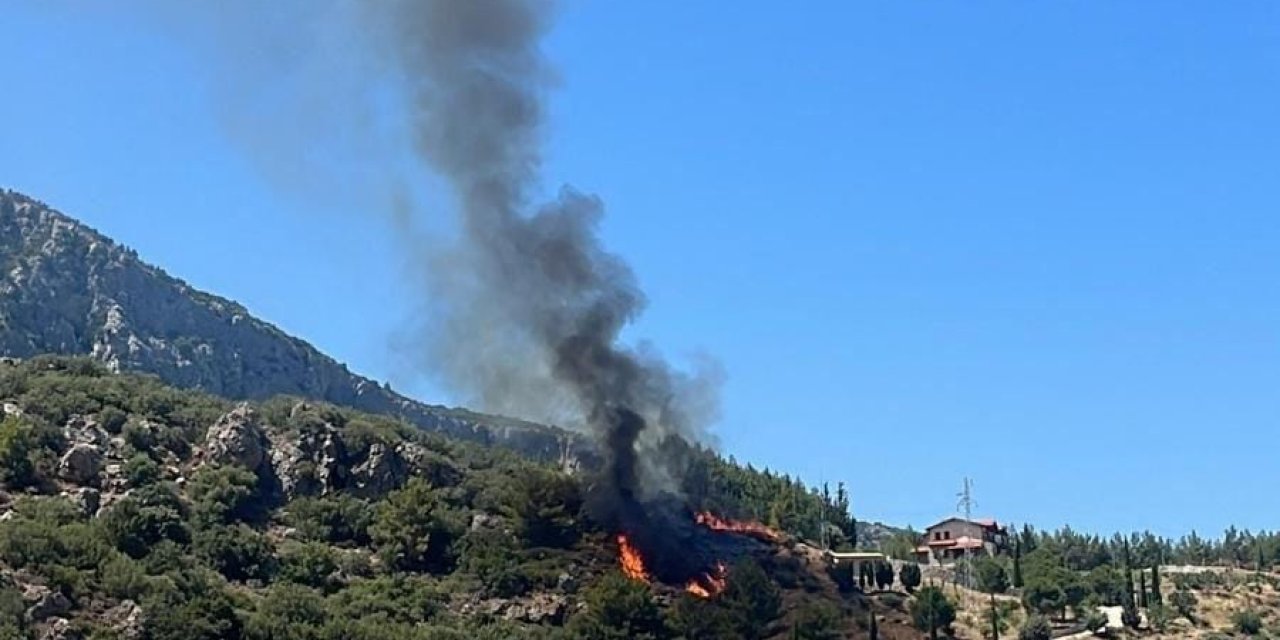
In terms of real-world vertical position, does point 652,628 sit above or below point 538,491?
below

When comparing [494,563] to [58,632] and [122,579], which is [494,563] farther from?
[58,632]

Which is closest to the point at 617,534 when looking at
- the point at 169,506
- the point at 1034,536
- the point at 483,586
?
the point at 483,586

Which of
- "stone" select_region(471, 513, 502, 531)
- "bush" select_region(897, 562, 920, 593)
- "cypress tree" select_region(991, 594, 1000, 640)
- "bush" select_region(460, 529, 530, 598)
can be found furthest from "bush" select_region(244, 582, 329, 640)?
"bush" select_region(897, 562, 920, 593)

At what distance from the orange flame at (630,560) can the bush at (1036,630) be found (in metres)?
24.8

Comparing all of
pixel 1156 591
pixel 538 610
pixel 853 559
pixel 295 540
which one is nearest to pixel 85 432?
pixel 295 540

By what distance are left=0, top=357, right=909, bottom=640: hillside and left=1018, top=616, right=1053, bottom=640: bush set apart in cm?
850

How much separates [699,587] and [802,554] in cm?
1618

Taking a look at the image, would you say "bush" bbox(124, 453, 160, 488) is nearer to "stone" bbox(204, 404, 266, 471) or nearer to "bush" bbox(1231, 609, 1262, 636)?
"stone" bbox(204, 404, 266, 471)

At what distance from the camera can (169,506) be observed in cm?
9219

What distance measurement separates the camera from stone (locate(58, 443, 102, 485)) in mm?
95250

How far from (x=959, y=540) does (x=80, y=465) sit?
90.9 metres

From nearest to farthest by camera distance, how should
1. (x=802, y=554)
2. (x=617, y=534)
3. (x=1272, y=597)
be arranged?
(x=617, y=534), (x=802, y=554), (x=1272, y=597)

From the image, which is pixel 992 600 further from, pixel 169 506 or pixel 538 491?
pixel 169 506

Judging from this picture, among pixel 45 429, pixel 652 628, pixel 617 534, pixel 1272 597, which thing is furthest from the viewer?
pixel 1272 597
